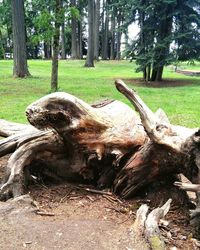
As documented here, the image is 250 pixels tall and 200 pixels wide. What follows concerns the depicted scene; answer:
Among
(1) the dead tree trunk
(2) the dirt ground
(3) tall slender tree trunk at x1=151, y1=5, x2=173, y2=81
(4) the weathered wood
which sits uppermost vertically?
(3) tall slender tree trunk at x1=151, y1=5, x2=173, y2=81

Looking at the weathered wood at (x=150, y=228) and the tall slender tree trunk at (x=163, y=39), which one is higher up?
the tall slender tree trunk at (x=163, y=39)

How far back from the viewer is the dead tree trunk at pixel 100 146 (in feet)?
13.5

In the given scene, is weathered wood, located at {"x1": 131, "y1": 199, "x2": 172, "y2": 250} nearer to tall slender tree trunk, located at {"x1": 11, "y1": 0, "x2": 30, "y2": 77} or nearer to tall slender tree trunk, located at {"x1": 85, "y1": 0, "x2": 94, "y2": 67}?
tall slender tree trunk, located at {"x1": 11, "y1": 0, "x2": 30, "y2": 77}

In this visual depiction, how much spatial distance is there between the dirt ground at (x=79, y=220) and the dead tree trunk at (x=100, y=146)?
7.9 inches

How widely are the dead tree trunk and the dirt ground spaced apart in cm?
20

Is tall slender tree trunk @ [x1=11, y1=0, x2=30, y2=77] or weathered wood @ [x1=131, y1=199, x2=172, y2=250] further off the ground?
tall slender tree trunk @ [x1=11, y1=0, x2=30, y2=77]

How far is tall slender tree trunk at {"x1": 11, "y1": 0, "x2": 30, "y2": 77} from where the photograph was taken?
1655 cm

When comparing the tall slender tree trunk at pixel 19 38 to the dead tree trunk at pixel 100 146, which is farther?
the tall slender tree trunk at pixel 19 38

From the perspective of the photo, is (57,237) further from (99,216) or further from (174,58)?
(174,58)

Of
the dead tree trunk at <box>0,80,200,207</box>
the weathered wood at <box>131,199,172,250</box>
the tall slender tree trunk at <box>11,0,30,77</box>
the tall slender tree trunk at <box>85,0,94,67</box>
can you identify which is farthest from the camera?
the tall slender tree trunk at <box>85,0,94,67</box>

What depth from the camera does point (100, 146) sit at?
4.41 metres

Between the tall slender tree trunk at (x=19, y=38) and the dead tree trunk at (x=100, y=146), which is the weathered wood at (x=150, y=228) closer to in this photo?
the dead tree trunk at (x=100, y=146)

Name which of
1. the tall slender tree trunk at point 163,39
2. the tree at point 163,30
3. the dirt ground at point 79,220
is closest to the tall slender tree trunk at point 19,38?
the tree at point 163,30

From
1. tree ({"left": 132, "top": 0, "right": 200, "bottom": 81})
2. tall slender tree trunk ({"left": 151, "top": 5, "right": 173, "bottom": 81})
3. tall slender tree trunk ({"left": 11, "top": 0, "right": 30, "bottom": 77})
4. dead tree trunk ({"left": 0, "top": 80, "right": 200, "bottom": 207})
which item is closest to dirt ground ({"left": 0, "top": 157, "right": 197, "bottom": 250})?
dead tree trunk ({"left": 0, "top": 80, "right": 200, "bottom": 207})
